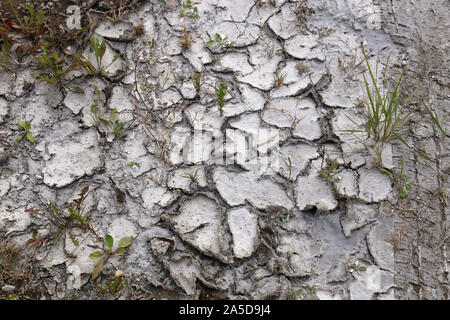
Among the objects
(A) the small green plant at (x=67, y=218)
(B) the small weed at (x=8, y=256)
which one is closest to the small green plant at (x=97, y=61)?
(A) the small green plant at (x=67, y=218)

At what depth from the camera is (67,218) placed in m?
1.83

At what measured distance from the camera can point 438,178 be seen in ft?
6.41

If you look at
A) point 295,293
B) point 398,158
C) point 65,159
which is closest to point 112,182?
point 65,159

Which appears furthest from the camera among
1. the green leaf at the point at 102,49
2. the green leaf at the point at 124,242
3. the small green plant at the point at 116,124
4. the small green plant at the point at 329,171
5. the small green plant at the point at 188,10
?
the small green plant at the point at 188,10

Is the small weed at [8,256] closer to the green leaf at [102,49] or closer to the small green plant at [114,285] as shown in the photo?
the small green plant at [114,285]

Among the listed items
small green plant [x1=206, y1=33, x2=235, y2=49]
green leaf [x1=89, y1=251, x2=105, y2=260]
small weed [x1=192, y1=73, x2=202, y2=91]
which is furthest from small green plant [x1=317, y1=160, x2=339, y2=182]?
green leaf [x1=89, y1=251, x2=105, y2=260]

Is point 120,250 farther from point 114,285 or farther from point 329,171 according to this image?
point 329,171

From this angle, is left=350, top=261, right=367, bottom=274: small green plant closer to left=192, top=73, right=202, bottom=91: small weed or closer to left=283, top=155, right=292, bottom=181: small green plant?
left=283, top=155, right=292, bottom=181: small green plant

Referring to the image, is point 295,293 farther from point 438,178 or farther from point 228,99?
point 228,99

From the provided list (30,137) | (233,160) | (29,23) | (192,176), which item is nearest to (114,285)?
(192,176)

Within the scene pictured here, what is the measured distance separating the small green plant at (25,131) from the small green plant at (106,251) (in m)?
0.72

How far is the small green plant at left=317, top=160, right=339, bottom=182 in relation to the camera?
1941 mm

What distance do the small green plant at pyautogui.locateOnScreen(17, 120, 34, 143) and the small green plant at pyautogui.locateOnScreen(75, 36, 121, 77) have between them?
0.44 metres

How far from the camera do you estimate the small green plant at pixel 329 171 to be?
76.4 inches
